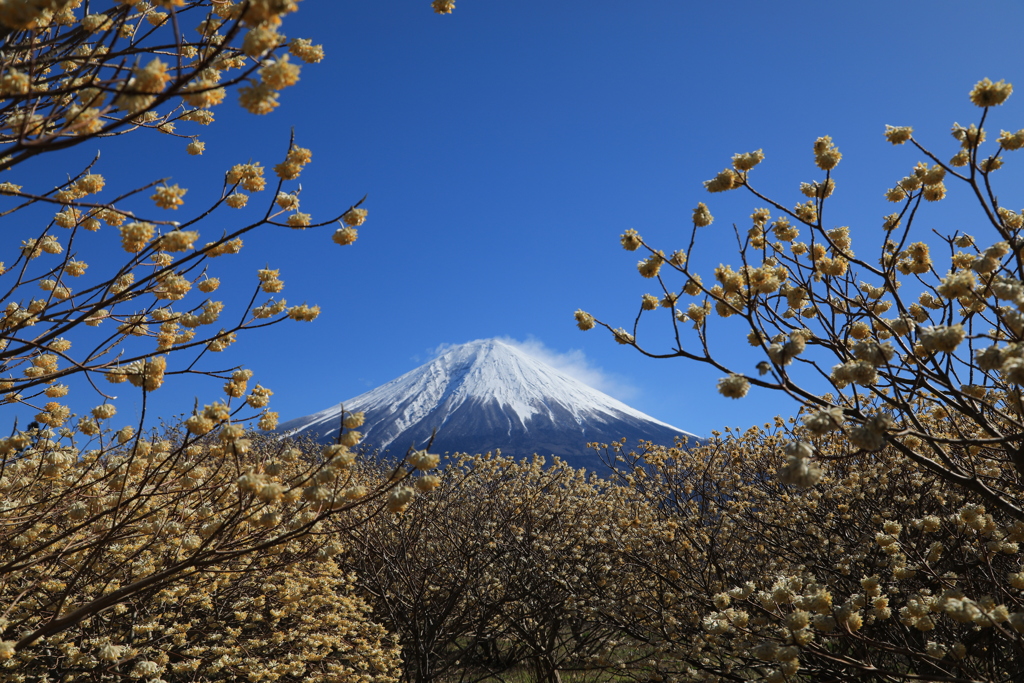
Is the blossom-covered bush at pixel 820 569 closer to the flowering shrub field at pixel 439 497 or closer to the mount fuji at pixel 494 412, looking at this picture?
the flowering shrub field at pixel 439 497

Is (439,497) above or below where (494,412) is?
below

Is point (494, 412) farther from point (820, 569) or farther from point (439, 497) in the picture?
point (820, 569)

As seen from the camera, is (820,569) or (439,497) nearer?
(820,569)

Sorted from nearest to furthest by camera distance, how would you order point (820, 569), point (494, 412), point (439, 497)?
point (820, 569) → point (439, 497) → point (494, 412)

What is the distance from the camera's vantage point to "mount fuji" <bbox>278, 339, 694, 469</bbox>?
68.1 metres

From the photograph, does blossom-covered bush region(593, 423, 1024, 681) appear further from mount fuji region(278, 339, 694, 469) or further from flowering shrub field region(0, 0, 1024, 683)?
mount fuji region(278, 339, 694, 469)

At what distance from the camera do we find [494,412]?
281ft

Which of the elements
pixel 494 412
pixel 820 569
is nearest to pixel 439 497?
pixel 820 569

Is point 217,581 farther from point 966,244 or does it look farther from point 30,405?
point 966,244

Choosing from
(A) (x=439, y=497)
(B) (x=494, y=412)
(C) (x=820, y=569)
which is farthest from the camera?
(B) (x=494, y=412)

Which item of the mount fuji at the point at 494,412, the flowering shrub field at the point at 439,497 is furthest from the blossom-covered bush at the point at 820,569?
the mount fuji at the point at 494,412

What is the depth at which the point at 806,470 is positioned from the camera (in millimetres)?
2004

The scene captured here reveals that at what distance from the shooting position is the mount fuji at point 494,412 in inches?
2682

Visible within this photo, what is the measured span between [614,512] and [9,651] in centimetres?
763
